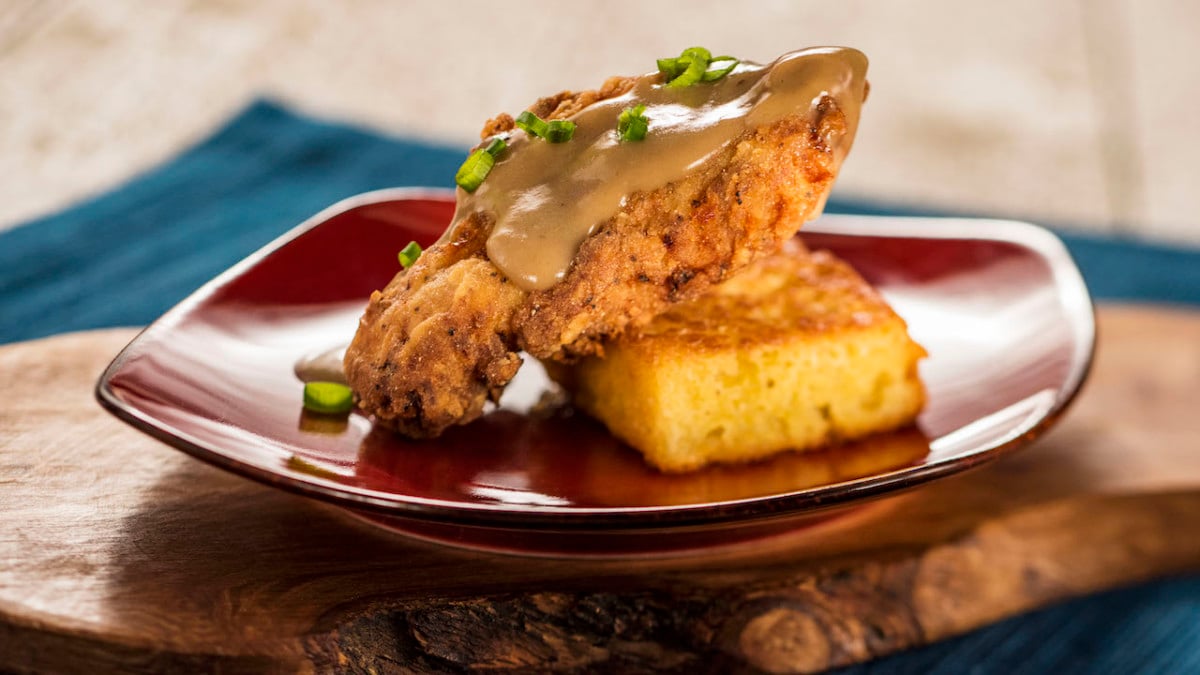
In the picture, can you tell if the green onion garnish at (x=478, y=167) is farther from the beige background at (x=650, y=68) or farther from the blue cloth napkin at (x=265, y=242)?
the beige background at (x=650, y=68)

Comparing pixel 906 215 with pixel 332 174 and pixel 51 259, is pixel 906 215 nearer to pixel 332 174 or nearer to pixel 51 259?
pixel 332 174

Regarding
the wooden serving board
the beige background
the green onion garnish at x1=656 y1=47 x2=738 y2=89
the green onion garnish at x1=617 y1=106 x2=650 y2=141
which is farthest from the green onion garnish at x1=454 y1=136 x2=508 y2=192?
the beige background

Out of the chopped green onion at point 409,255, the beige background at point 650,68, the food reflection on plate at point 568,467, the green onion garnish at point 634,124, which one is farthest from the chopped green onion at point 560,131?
the beige background at point 650,68

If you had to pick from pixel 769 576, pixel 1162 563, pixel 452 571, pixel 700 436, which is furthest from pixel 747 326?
pixel 1162 563

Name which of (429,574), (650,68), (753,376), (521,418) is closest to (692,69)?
(753,376)

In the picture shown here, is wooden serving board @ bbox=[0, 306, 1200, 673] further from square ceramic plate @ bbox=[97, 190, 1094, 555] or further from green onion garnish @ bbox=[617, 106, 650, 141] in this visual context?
green onion garnish @ bbox=[617, 106, 650, 141]
